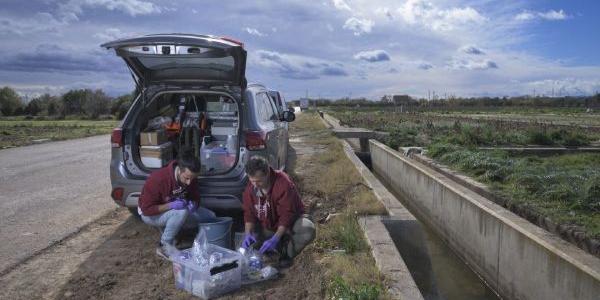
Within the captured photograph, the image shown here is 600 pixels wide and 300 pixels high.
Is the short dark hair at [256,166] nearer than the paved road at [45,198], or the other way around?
the short dark hair at [256,166]

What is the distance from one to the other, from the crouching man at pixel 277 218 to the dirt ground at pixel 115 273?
0.78ft

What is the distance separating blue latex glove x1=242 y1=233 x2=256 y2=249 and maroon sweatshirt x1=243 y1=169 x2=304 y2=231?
19 cm

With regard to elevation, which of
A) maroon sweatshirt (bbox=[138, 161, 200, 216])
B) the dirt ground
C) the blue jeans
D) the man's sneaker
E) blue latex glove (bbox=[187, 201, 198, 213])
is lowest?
the dirt ground

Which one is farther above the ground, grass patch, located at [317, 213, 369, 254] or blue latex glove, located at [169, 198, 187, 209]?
blue latex glove, located at [169, 198, 187, 209]

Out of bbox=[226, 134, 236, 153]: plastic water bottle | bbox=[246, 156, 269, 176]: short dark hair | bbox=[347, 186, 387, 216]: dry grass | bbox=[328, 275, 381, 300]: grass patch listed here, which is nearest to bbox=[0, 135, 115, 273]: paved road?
bbox=[226, 134, 236, 153]: plastic water bottle

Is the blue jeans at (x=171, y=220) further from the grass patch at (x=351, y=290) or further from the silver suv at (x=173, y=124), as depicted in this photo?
the grass patch at (x=351, y=290)

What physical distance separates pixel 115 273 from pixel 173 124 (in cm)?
262

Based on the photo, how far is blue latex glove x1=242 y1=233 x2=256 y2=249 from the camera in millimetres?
4991

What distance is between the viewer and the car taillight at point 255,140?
6.28 m

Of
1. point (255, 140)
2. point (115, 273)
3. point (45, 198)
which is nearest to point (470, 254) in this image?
point (255, 140)

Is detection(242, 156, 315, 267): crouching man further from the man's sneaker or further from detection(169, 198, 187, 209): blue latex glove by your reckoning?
the man's sneaker

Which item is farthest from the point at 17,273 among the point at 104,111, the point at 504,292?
the point at 104,111

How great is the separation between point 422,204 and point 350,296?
7.79m

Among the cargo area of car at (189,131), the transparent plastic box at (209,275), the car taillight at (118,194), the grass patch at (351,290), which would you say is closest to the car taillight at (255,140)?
the cargo area of car at (189,131)
